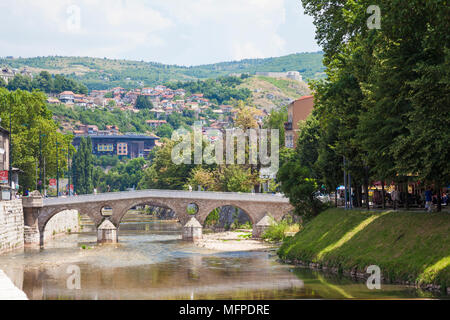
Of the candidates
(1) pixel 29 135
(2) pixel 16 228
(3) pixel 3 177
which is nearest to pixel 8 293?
(3) pixel 3 177

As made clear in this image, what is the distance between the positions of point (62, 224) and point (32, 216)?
45.0ft

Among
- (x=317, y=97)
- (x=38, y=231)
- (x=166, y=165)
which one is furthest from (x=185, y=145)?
(x=317, y=97)

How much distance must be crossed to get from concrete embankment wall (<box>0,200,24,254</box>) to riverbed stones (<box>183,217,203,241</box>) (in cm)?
1389

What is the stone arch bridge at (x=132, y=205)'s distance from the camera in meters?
59.9

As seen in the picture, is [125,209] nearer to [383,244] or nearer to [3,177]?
[3,177]

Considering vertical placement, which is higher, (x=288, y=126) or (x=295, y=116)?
(x=295, y=116)

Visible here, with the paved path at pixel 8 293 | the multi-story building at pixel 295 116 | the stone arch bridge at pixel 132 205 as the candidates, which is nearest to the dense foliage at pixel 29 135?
the stone arch bridge at pixel 132 205

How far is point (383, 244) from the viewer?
31.5m

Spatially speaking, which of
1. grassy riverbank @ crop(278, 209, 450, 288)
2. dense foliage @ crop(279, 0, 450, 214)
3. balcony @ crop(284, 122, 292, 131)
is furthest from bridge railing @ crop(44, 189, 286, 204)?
dense foliage @ crop(279, 0, 450, 214)

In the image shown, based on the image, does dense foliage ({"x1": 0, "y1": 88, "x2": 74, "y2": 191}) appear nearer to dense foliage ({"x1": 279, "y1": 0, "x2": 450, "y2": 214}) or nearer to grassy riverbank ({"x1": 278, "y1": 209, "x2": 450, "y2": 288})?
grassy riverbank ({"x1": 278, "y1": 209, "x2": 450, "y2": 288})

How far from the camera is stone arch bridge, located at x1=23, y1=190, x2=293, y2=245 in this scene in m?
59.9

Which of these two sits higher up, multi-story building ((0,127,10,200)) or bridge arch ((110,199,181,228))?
multi-story building ((0,127,10,200))
